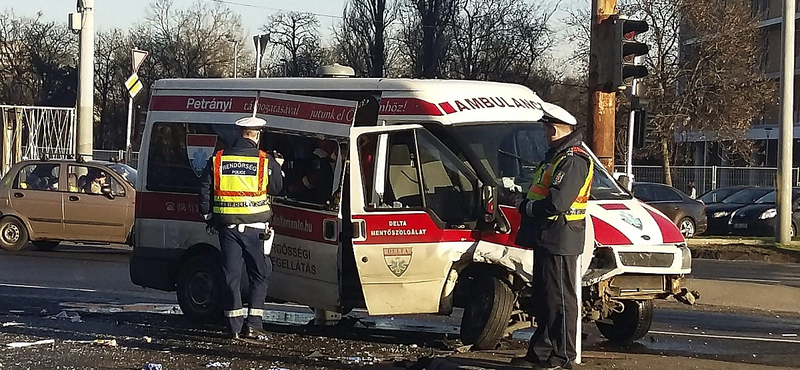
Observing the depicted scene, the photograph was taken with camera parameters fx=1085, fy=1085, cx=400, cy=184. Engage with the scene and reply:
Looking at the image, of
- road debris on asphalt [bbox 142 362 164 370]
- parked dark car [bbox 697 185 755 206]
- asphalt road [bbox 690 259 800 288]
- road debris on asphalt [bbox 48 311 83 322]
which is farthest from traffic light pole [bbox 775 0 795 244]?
road debris on asphalt [bbox 142 362 164 370]

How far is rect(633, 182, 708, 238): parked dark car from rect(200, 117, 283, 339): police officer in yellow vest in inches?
666

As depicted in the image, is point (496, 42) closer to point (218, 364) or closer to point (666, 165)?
point (666, 165)

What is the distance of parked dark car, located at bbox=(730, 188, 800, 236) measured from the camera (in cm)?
2620

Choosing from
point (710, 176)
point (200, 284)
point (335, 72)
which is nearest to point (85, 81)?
point (335, 72)

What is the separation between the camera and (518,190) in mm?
8461

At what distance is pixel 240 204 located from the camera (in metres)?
8.73

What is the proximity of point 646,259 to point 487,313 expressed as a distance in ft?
4.16

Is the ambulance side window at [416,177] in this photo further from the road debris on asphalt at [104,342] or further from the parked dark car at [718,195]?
the parked dark car at [718,195]

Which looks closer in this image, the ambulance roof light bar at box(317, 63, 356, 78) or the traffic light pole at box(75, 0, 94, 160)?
the ambulance roof light bar at box(317, 63, 356, 78)

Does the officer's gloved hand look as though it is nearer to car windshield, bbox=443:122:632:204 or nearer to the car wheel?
car windshield, bbox=443:122:632:204

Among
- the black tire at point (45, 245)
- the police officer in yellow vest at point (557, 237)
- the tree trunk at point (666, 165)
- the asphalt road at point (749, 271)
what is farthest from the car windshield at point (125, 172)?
the tree trunk at point (666, 165)

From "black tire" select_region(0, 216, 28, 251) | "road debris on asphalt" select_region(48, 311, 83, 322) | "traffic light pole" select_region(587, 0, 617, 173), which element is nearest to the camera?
"road debris on asphalt" select_region(48, 311, 83, 322)

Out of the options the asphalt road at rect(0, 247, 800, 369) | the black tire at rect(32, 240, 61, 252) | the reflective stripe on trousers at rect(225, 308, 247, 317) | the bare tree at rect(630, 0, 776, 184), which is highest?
the bare tree at rect(630, 0, 776, 184)

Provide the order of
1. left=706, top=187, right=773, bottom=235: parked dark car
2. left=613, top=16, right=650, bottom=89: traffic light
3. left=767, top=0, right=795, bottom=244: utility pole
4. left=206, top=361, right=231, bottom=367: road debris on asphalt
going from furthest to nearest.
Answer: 1. left=706, top=187, right=773, bottom=235: parked dark car
2. left=767, top=0, right=795, bottom=244: utility pole
3. left=613, top=16, right=650, bottom=89: traffic light
4. left=206, top=361, right=231, bottom=367: road debris on asphalt
